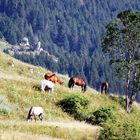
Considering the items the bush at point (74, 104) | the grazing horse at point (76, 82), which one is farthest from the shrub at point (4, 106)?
the grazing horse at point (76, 82)

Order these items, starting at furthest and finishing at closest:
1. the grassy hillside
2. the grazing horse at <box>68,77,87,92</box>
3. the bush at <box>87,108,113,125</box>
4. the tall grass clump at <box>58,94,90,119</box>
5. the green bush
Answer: the grazing horse at <box>68,77,87,92</box> < the tall grass clump at <box>58,94,90,119</box> < the bush at <box>87,108,113,125</box> < the grassy hillside < the green bush

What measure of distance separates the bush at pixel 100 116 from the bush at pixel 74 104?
5.92 feet

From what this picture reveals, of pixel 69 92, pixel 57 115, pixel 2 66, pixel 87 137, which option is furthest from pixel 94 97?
pixel 87 137

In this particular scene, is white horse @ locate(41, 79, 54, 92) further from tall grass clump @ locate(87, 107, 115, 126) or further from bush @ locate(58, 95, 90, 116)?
tall grass clump @ locate(87, 107, 115, 126)

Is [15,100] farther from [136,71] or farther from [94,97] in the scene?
[136,71]

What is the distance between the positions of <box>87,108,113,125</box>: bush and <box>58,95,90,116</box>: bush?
5.92ft

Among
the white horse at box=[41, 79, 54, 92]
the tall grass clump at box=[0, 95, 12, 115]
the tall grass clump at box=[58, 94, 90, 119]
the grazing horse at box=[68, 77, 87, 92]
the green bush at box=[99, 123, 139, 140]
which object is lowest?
the green bush at box=[99, 123, 139, 140]

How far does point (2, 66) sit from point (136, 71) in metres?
16.2

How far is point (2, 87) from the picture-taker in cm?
5012

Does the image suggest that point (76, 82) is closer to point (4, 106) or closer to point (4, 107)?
point (4, 106)

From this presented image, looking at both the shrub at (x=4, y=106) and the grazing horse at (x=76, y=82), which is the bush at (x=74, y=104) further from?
the grazing horse at (x=76, y=82)

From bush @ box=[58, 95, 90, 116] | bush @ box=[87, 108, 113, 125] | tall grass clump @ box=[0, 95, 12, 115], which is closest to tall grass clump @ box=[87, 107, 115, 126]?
bush @ box=[87, 108, 113, 125]

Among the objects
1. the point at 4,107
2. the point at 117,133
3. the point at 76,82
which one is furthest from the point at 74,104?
the point at 117,133

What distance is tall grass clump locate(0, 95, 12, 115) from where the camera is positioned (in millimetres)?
42406
